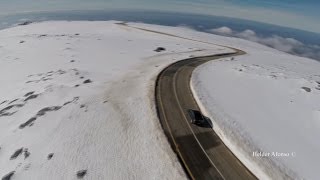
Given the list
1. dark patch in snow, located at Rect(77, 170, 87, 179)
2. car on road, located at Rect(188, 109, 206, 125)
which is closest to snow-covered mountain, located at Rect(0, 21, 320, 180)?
dark patch in snow, located at Rect(77, 170, 87, 179)

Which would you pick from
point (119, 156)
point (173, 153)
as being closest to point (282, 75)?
point (173, 153)

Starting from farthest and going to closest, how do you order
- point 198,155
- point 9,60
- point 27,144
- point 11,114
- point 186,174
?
point 9,60 < point 11,114 < point 27,144 < point 198,155 < point 186,174

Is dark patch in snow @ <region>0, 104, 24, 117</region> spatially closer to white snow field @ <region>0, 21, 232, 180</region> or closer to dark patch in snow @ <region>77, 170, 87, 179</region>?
white snow field @ <region>0, 21, 232, 180</region>

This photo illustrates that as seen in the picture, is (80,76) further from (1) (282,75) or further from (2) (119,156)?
(1) (282,75)

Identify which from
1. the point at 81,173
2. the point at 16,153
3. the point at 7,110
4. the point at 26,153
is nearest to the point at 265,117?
the point at 81,173

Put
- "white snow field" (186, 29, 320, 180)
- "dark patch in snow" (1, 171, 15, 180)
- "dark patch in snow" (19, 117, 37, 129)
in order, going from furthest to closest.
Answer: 1. "dark patch in snow" (19, 117, 37, 129)
2. "white snow field" (186, 29, 320, 180)
3. "dark patch in snow" (1, 171, 15, 180)

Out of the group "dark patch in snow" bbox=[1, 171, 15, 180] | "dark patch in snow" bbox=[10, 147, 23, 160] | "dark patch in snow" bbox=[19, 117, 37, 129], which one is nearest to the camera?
"dark patch in snow" bbox=[1, 171, 15, 180]

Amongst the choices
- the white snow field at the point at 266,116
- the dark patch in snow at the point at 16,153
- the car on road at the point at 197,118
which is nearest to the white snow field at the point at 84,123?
the dark patch in snow at the point at 16,153
